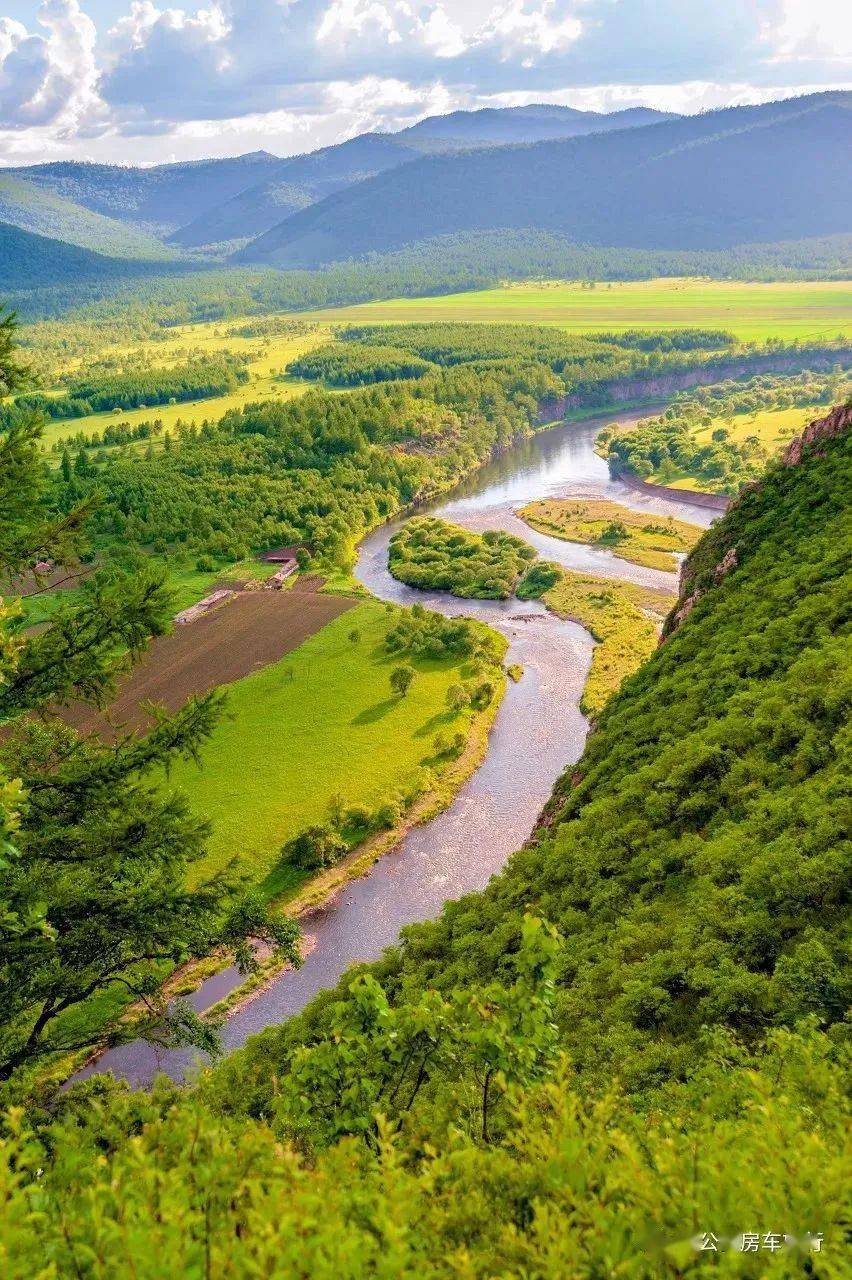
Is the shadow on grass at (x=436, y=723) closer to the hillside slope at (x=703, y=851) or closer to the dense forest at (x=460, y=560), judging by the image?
the hillside slope at (x=703, y=851)

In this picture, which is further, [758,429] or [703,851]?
[758,429]

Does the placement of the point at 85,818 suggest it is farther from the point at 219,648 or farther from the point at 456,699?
the point at 219,648

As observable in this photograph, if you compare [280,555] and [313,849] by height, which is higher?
[280,555]

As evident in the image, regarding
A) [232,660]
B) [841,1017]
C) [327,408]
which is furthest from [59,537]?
[327,408]

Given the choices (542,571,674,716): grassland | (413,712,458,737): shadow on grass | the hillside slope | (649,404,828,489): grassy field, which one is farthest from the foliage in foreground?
(649,404,828,489): grassy field

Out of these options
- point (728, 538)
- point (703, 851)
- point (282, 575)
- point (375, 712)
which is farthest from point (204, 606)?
point (703, 851)

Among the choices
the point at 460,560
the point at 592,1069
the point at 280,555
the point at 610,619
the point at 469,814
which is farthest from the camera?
the point at 280,555

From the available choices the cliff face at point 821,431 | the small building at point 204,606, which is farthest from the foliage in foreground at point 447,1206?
the small building at point 204,606
